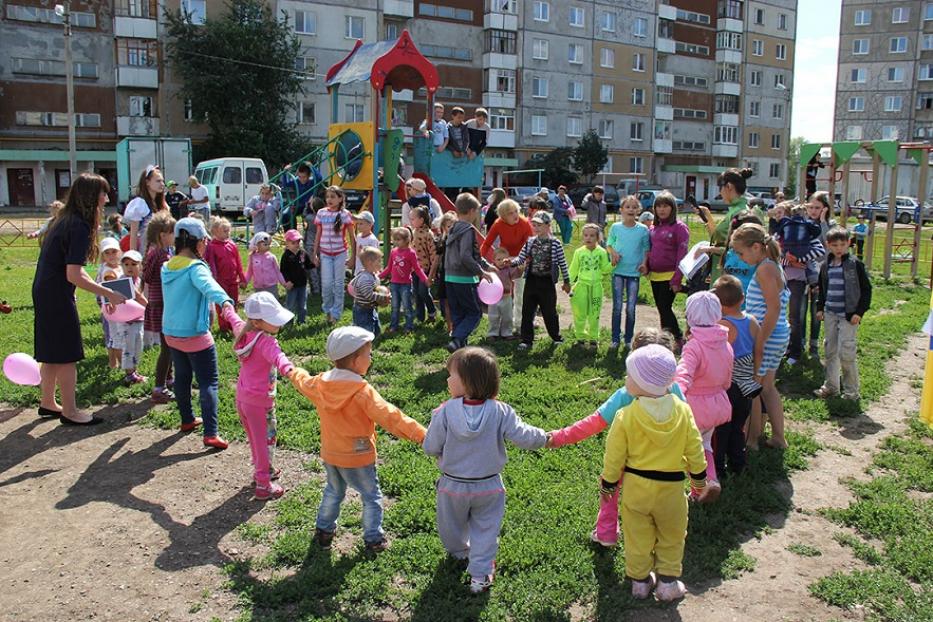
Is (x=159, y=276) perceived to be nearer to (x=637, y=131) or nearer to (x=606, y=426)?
(x=606, y=426)

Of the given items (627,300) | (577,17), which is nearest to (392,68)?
(627,300)

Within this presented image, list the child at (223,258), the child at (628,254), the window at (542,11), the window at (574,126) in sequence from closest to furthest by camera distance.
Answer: the child at (628,254) < the child at (223,258) < the window at (542,11) < the window at (574,126)

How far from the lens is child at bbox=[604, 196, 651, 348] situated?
8742 millimetres

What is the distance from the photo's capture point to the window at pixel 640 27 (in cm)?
5716

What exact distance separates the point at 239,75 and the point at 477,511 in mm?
40695

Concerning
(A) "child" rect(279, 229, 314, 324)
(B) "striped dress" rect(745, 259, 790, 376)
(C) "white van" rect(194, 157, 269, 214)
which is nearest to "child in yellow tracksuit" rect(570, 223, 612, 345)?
(B) "striped dress" rect(745, 259, 790, 376)

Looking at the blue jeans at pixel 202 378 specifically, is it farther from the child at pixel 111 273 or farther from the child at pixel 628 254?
the child at pixel 628 254

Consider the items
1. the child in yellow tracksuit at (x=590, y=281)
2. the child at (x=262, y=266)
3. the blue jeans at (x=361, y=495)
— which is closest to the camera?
the blue jeans at (x=361, y=495)

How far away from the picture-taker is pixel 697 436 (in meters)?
3.93

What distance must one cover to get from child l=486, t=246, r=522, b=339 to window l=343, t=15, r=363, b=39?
40688 mm

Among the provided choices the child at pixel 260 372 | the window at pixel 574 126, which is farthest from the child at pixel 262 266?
the window at pixel 574 126

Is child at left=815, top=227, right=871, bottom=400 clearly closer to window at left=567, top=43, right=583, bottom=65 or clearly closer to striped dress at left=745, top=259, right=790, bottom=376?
striped dress at left=745, top=259, right=790, bottom=376

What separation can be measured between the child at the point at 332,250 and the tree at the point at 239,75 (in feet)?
105

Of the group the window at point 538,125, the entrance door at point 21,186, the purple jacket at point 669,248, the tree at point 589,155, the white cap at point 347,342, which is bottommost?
the white cap at point 347,342
